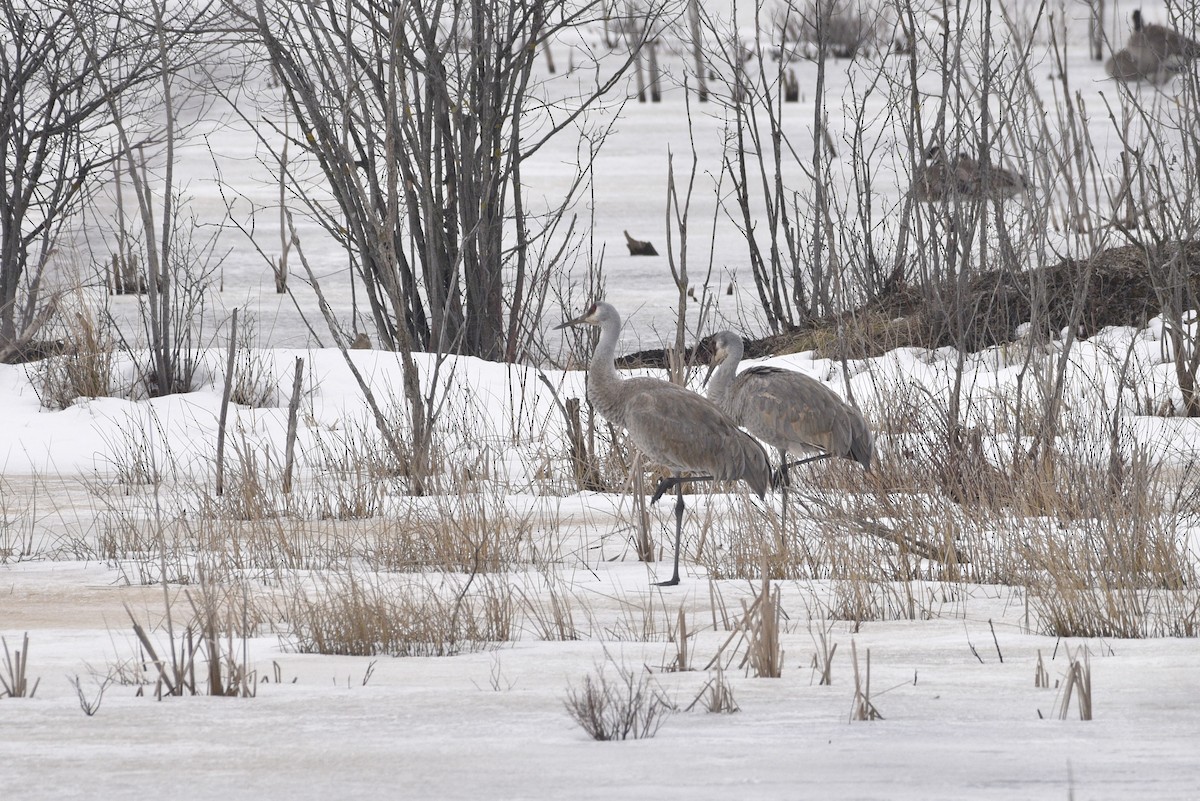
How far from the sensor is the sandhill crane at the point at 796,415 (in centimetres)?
733

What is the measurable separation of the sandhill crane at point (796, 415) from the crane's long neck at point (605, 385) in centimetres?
66

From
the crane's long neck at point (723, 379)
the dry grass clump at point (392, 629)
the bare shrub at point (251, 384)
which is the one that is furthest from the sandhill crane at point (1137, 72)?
the bare shrub at point (251, 384)

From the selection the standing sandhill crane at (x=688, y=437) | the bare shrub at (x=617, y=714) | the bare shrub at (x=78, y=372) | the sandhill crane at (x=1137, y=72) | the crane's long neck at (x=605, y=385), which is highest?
the sandhill crane at (x=1137, y=72)

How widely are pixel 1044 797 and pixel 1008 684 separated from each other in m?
1.05

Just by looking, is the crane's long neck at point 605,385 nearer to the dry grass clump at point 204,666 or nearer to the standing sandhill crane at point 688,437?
the standing sandhill crane at point 688,437

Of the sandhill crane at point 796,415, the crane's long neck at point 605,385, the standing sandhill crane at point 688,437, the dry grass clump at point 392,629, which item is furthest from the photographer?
the sandhill crane at point 796,415

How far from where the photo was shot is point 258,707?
11.9 feet

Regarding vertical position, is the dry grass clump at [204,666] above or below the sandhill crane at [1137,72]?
below

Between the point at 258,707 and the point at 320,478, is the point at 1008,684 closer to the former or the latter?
the point at 258,707

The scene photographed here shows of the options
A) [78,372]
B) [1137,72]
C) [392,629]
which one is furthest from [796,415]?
[78,372]

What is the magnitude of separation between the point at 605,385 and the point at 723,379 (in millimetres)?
1002

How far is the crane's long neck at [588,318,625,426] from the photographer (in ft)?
23.6

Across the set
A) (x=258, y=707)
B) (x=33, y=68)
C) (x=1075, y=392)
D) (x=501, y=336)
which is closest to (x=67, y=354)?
(x=33, y=68)

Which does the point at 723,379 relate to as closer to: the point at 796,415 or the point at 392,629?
the point at 796,415
